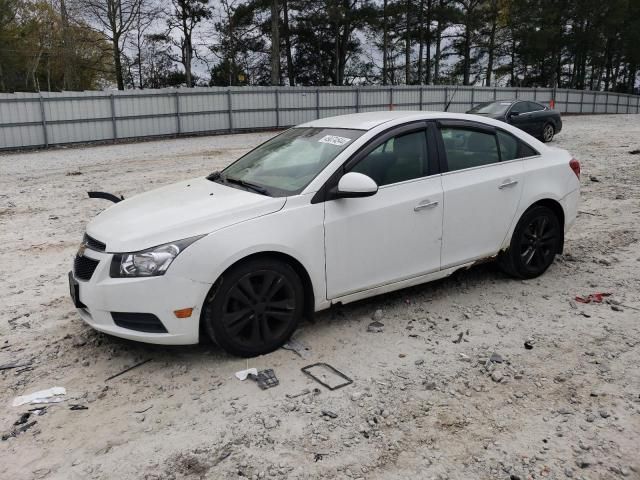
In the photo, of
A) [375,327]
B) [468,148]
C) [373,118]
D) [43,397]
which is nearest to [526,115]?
[468,148]

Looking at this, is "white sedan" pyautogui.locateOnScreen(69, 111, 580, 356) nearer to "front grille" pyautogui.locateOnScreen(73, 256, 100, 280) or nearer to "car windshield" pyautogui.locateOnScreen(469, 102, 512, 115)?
"front grille" pyautogui.locateOnScreen(73, 256, 100, 280)

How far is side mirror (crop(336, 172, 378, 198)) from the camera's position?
3988 mm

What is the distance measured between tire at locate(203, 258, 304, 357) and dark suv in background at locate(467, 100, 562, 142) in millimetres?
13532

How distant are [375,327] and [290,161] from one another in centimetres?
151

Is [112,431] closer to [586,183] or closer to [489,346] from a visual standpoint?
[489,346]

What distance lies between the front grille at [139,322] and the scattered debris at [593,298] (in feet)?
11.6

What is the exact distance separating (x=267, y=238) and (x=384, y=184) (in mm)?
1133

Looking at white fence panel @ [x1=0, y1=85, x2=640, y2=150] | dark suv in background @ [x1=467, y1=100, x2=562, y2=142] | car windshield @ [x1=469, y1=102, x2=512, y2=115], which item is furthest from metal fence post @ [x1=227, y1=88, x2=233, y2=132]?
car windshield @ [x1=469, y1=102, x2=512, y2=115]

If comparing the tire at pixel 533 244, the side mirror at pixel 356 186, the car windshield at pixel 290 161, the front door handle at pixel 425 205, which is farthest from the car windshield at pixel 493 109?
the side mirror at pixel 356 186

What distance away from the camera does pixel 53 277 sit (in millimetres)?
5801

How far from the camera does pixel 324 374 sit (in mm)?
3770

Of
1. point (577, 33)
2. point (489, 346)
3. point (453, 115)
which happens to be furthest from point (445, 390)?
point (577, 33)

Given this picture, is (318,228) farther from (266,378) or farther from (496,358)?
(496,358)

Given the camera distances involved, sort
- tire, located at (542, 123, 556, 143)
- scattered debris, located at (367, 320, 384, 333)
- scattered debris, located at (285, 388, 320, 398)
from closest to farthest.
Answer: scattered debris, located at (285, 388, 320, 398) < scattered debris, located at (367, 320, 384, 333) < tire, located at (542, 123, 556, 143)
